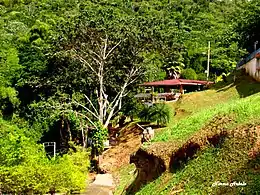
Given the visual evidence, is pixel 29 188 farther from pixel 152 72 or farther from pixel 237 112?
pixel 152 72

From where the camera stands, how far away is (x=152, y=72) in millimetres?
23688

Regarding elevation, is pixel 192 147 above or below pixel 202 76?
above

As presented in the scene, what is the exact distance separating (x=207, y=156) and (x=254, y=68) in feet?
49.2

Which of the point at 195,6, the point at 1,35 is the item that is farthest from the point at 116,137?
the point at 195,6

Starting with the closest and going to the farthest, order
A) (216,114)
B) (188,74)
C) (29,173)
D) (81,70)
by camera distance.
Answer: (216,114) → (29,173) → (81,70) → (188,74)

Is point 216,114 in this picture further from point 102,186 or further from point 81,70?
point 81,70

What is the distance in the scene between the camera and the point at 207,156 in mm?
7355

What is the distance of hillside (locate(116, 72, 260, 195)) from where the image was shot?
6.54 metres

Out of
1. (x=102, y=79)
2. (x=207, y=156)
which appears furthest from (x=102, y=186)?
(x=207, y=156)

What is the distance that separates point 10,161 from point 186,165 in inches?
305

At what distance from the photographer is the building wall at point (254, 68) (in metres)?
Result: 20.3

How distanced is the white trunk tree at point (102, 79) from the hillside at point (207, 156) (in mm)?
12605

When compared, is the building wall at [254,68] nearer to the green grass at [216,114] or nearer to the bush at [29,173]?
the bush at [29,173]

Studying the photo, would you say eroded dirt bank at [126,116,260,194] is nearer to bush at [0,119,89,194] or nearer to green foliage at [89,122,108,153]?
bush at [0,119,89,194]
